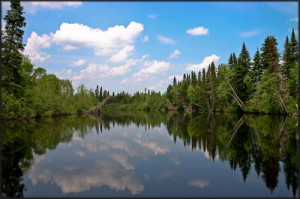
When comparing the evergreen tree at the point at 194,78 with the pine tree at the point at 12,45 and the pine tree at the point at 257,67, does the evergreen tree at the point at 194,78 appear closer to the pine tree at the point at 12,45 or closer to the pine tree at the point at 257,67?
the pine tree at the point at 257,67

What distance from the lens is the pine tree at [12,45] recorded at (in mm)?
41906

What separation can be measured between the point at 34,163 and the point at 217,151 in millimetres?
10961

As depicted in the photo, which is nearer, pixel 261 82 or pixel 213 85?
pixel 261 82

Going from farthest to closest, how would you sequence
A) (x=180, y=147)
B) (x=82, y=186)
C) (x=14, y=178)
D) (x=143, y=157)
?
(x=180, y=147), (x=143, y=157), (x=14, y=178), (x=82, y=186)

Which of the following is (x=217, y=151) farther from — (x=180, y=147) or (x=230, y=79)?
(x=230, y=79)

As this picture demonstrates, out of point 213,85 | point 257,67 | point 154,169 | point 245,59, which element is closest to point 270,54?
point 257,67

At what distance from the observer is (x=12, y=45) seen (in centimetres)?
4306

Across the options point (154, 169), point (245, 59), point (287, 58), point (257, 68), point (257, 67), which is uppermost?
point (245, 59)

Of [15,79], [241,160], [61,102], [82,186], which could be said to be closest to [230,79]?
[61,102]

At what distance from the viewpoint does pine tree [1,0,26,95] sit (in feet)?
137

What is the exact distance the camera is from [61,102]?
68.9m

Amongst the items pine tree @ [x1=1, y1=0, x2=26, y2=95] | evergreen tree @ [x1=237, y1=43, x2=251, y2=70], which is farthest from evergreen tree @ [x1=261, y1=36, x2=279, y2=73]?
pine tree @ [x1=1, y1=0, x2=26, y2=95]

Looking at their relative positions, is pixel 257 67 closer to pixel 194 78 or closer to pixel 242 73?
pixel 242 73

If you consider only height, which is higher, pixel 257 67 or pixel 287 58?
pixel 287 58
